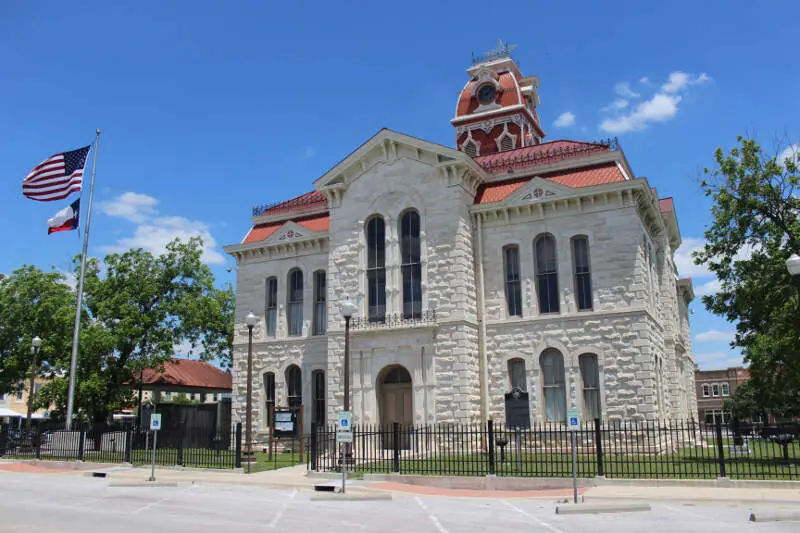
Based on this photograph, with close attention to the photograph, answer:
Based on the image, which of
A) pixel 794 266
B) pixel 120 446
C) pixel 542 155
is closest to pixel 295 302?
pixel 120 446

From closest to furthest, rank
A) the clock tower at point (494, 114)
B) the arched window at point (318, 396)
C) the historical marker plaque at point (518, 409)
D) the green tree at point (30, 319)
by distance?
the historical marker plaque at point (518, 409) < the arched window at point (318, 396) < the green tree at point (30, 319) < the clock tower at point (494, 114)

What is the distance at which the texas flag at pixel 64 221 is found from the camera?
105 feet

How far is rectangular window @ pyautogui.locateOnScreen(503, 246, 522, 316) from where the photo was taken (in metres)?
28.9

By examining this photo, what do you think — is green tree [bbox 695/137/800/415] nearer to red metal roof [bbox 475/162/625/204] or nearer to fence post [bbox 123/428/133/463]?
red metal roof [bbox 475/162/625/204]

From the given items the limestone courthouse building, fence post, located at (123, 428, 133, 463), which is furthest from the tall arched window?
fence post, located at (123, 428, 133, 463)

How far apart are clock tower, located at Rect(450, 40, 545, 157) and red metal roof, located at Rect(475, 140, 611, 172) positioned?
26.0 ft

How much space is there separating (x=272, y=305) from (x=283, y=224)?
13.7 feet

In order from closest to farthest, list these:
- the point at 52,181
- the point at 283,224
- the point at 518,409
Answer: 1. the point at 518,409
2. the point at 52,181
3. the point at 283,224

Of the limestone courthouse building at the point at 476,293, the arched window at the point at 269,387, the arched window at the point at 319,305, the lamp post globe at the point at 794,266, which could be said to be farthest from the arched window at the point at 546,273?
the arched window at the point at 269,387

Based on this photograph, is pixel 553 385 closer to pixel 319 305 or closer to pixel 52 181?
pixel 319 305

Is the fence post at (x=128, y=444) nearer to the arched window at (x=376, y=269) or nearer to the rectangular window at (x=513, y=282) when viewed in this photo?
the arched window at (x=376, y=269)

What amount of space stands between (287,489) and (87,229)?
20.0 m

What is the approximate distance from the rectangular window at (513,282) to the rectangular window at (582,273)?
7.76ft

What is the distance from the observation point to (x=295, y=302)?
1363 inches
